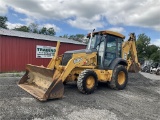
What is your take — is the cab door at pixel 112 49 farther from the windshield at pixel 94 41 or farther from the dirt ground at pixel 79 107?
the dirt ground at pixel 79 107

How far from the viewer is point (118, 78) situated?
844 centimetres

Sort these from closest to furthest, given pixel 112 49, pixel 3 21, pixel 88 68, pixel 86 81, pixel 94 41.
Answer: pixel 86 81
pixel 88 68
pixel 94 41
pixel 112 49
pixel 3 21

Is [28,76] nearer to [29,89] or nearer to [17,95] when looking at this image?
[29,89]

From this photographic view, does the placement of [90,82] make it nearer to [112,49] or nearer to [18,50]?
[112,49]

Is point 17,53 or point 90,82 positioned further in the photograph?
point 17,53

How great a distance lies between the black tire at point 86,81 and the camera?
22.1 ft

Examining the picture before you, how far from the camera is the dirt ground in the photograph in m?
4.79

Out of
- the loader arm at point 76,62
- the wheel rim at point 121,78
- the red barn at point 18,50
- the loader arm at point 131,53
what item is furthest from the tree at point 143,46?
the loader arm at point 76,62

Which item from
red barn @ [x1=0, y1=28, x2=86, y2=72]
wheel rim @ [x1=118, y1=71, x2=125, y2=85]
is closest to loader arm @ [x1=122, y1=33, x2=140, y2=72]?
wheel rim @ [x1=118, y1=71, x2=125, y2=85]

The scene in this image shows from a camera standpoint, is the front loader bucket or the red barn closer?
the front loader bucket

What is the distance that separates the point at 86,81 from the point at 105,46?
6.19 ft

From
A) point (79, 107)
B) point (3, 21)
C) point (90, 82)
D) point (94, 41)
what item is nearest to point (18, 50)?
point (94, 41)

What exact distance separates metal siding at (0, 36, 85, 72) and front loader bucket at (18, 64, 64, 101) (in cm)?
619

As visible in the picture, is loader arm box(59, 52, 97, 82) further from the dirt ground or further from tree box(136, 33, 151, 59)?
tree box(136, 33, 151, 59)
